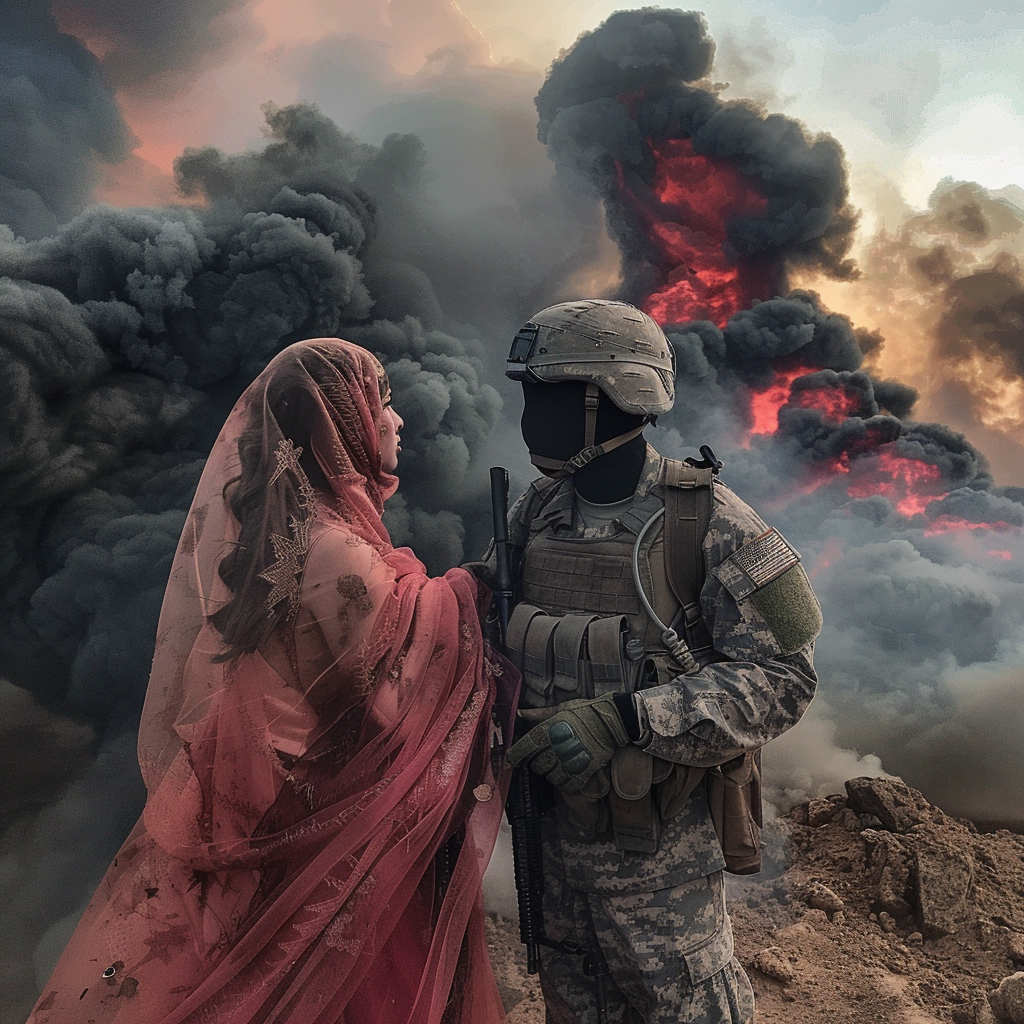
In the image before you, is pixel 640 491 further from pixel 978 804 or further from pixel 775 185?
pixel 775 185

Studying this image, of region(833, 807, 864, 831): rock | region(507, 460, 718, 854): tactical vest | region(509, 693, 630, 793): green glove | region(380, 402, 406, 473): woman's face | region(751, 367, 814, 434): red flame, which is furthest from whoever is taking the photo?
region(751, 367, 814, 434): red flame

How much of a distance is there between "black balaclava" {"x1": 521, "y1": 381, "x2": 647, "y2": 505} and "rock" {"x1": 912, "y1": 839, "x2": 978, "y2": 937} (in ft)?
15.5

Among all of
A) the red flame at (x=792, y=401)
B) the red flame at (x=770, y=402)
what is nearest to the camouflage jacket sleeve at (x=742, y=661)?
the red flame at (x=792, y=401)

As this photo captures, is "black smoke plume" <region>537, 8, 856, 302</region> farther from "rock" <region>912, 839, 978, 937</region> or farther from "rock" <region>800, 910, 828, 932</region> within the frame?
"rock" <region>800, 910, 828, 932</region>

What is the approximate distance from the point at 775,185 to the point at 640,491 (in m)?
16.0

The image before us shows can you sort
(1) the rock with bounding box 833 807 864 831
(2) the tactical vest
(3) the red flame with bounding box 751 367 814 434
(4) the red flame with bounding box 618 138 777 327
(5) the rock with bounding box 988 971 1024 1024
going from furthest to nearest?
(3) the red flame with bounding box 751 367 814 434 < (4) the red flame with bounding box 618 138 777 327 < (1) the rock with bounding box 833 807 864 831 < (5) the rock with bounding box 988 971 1024 1024 < (2) the tactical vest

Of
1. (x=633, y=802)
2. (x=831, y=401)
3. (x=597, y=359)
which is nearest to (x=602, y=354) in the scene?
(x=597, y=359)

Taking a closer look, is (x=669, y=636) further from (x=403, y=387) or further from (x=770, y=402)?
(x=770, y=402)

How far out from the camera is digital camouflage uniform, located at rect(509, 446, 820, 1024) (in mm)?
2164

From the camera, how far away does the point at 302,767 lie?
2.20m

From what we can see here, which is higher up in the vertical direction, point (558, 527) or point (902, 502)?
point (902, 502)

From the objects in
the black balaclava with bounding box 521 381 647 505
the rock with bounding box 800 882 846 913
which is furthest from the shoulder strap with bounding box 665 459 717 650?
the rock with bounding box 800 882 846 913

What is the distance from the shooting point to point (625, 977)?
2.37m

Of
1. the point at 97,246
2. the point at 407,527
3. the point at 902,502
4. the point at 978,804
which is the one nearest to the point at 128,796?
the point at 407,527
